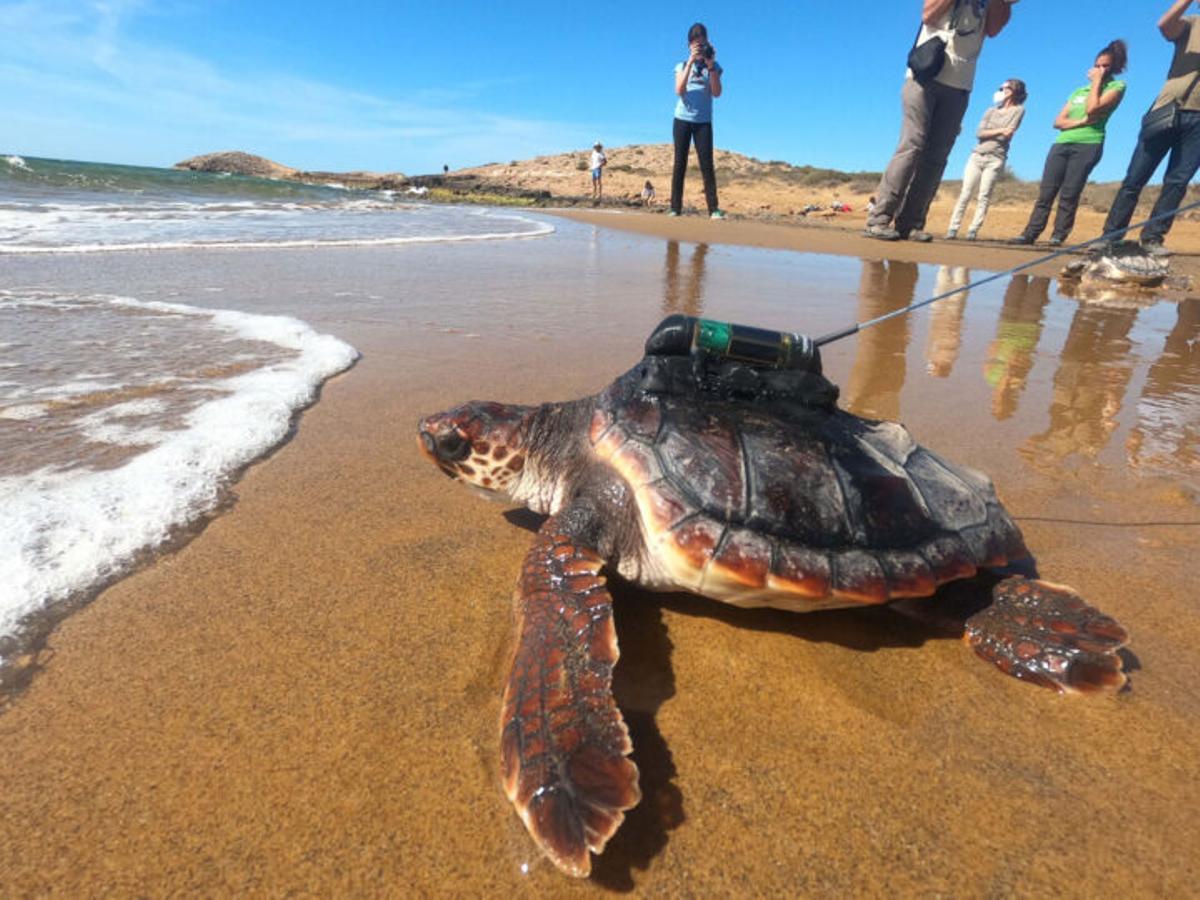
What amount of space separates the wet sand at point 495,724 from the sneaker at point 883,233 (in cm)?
952

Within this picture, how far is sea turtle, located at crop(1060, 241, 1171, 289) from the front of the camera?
7344mm

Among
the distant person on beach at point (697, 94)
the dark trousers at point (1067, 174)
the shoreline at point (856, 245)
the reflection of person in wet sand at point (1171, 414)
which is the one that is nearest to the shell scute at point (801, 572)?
the reflection of person in wet sand at point (1171, 414)

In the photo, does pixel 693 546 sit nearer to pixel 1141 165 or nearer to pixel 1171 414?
pixel 1171 414

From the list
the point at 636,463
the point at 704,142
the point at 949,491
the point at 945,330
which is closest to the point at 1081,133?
the point at 704,142

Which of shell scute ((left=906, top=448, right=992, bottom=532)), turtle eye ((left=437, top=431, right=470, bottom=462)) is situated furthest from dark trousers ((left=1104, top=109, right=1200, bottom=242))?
turtle eye ((left=437, top=431, right=470, bottom=462))

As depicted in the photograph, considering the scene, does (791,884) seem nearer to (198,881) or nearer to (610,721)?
(610,721)

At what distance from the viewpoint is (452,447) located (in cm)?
232

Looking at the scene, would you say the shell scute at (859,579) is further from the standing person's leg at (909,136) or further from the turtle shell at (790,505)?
the standing person's leg at (909,136)

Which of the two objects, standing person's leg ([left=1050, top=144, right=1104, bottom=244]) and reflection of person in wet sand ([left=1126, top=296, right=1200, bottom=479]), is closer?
reflection of person in wet sand ([left=1126, top=296, right=1200, bottom=479])

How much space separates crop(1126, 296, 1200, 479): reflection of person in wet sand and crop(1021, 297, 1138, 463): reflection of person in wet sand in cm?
13

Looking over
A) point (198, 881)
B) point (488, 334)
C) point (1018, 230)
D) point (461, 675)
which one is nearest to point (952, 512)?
point (461, 675)

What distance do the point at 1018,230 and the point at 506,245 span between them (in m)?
13.7

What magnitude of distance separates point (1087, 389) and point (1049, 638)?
9.48 feet

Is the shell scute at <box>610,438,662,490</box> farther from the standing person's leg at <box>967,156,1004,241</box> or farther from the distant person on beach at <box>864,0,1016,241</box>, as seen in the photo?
the standing person's leg at <box>967,156,1004,241</box>
